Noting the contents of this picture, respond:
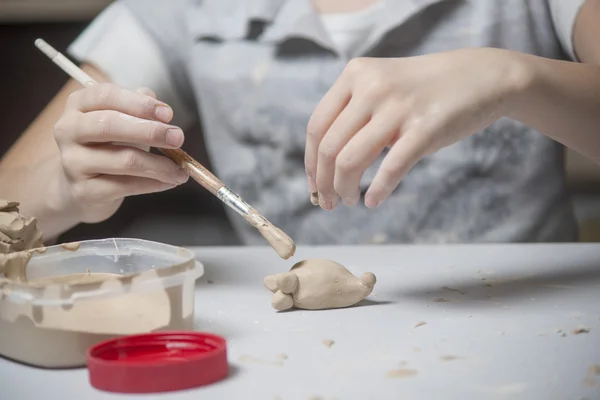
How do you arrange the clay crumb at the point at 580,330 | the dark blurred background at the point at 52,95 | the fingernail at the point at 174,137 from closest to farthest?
the clay crumb at the point at 580,330
the fingernail at the point at 174,137
the dark blurred background at the point at 52,95

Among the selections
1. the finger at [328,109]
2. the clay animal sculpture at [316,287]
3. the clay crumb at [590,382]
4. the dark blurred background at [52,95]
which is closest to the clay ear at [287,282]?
the clay animal sculpture at [316,287]

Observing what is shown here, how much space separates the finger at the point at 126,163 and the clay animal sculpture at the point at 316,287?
14cm

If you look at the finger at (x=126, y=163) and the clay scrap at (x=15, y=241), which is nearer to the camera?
the clay scrap at (x=15, y=241)

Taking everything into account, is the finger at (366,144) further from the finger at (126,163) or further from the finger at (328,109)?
the finger at (126,163)

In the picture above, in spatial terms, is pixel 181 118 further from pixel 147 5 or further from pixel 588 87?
pixel 588 87

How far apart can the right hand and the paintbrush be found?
0.04 feet

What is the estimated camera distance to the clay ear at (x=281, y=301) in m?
0.55

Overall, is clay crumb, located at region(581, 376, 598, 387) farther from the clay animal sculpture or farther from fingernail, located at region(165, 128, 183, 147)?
fingernail, located at region(165, 128, 183, 147)

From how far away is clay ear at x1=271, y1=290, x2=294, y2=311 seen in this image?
0.55 meters

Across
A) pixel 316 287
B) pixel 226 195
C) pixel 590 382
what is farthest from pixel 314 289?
pixel 590 382

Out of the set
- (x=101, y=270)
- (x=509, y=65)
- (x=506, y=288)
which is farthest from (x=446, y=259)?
(x=101, y=270)

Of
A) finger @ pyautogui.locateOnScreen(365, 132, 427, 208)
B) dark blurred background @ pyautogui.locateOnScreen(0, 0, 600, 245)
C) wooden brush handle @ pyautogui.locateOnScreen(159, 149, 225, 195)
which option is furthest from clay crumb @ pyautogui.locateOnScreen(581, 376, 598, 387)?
dark blurred background @ pyautogui.locateOnScreen(0, 0, 600, 245)

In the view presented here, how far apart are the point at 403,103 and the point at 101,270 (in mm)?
264

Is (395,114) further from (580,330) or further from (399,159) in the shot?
(580,330)
